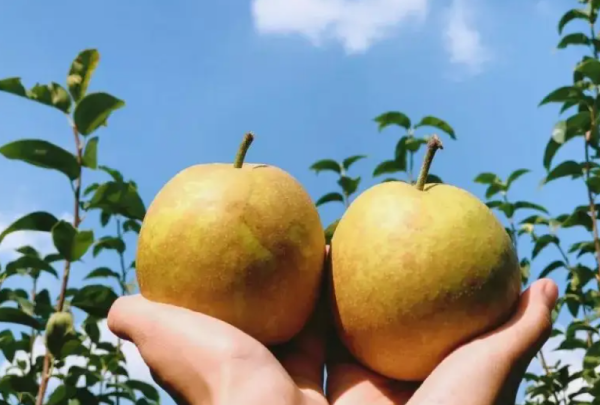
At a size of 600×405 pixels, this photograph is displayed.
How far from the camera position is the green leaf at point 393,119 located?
3727 mm

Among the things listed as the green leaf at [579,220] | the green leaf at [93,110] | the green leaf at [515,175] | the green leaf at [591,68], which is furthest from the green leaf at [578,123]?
the green leaf at [93,110]

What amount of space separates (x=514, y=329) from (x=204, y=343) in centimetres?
71

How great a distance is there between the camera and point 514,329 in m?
1.64

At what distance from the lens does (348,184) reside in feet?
13.1

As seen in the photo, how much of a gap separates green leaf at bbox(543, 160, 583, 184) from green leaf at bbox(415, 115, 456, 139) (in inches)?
25.3

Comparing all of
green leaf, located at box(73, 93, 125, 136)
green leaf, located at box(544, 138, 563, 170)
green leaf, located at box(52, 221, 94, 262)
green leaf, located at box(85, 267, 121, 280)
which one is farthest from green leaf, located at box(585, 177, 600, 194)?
green leaf, located at box(85, 267, 121, 280)

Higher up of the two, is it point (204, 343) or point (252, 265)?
point (252, 265)

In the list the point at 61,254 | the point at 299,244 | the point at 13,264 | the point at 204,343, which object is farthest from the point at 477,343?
the point at 13,264

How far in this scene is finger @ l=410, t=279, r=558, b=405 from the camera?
1.54 m

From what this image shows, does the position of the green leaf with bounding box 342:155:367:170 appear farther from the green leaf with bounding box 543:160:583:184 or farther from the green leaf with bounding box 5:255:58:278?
the green leaf with bounding box 5:255:58:278

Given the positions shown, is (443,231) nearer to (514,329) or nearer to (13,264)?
(514,329)

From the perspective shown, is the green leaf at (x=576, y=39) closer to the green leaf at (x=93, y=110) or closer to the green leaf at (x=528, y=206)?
the green leaf at (x=528, y=206)

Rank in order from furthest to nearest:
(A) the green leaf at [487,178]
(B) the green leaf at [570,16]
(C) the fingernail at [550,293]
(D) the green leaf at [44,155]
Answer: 1. (A) the green leaf at [487,178]
2. (B) the green leaf at [570,16]
3. (D) the green leaf at [44,155]
4. (C) the fingernail at [550,293]

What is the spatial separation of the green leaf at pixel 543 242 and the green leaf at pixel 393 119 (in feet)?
3.37
